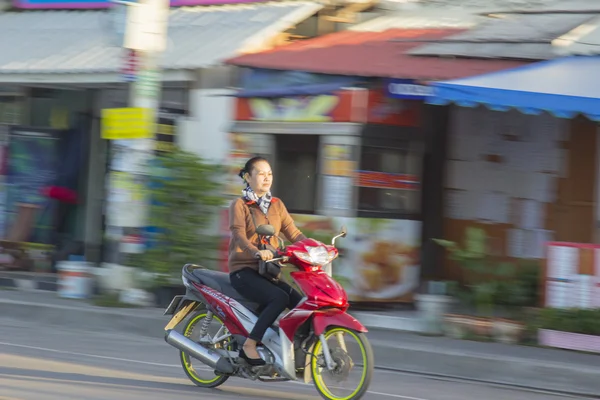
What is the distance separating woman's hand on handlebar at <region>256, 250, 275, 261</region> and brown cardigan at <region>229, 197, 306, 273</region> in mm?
141

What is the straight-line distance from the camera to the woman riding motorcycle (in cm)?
780

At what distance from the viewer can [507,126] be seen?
12828 mm

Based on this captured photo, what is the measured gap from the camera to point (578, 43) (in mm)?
10898

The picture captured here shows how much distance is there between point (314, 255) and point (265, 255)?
339mm

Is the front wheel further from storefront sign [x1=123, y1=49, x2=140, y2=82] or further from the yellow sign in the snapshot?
storefront sign [x1=123, y1=49, x2=140, y2=82]

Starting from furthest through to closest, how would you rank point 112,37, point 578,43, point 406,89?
point 112,37, point 406,89, point 578,43

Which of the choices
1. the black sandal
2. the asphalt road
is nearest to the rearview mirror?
the black sandal

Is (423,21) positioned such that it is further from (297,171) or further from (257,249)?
(257,249)

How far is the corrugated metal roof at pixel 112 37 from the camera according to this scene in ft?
45.0

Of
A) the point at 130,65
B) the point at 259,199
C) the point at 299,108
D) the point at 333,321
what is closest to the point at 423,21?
the point at 299,108

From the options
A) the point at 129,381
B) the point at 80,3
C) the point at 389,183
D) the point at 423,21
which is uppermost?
the point at 80,3

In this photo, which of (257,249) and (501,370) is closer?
(257,249)

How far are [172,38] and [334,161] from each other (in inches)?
146

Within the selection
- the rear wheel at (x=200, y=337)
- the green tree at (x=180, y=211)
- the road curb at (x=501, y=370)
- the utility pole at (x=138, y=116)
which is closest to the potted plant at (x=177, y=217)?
the green tree at (x=180, y=211)
